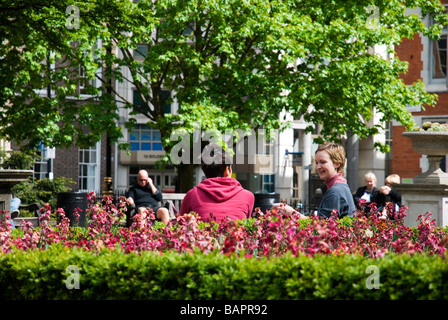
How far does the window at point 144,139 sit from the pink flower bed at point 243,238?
34161 millimetres

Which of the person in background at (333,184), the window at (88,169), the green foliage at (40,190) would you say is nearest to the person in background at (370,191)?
the person in background at (333,184)

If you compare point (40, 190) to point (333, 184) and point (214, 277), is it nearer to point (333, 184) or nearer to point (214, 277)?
point (333, 184)

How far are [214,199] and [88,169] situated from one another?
104ft

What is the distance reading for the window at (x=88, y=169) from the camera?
37.2m

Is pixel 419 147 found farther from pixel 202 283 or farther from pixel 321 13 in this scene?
pixel 202 283

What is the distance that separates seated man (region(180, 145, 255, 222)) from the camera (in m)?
6.58

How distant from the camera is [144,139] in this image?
1629 inches

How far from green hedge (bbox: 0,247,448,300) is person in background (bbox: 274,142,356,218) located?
1827 millimetres

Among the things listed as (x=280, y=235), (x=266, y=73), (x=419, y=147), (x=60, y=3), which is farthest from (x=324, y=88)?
(x=280, y=235)

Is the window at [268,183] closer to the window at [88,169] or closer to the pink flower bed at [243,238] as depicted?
the window at [88,169]

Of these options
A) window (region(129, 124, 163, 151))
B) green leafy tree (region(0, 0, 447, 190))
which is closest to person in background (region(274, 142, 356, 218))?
green leafy tree (region(0, 0, 447, 190))
